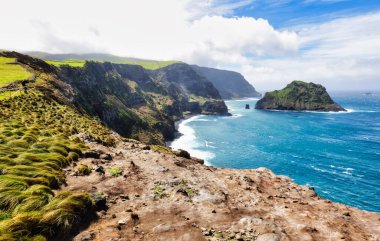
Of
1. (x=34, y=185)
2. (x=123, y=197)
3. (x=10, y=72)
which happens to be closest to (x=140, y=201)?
(x=123, y=197)

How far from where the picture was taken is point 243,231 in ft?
53.9

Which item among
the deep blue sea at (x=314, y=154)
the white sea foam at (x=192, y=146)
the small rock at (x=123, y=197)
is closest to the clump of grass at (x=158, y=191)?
the small rock at (x=123, y=197)

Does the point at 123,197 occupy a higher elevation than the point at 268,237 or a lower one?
lower

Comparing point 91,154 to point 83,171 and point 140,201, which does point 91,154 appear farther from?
point 140,201

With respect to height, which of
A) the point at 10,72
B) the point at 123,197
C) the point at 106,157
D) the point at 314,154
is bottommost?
the point at 314,154

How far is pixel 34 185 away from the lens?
55.3 ft

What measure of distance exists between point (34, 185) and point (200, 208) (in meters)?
11.4

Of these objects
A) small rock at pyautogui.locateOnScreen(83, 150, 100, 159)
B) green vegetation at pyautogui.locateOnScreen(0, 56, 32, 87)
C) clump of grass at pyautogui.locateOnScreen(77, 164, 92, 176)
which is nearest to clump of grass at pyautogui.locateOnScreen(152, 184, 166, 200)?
clump of grass at pyautogui.locateOnScreen(77, 164, 92, 176)

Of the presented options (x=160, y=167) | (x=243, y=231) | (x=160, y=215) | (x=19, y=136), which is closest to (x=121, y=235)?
(x=160, y=215)

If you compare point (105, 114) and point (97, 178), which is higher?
point (97, 178)

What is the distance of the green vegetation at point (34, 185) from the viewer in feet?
43.8

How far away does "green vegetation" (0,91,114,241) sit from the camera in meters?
13.3

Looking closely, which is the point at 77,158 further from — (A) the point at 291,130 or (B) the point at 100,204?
(A) the point at 291,130

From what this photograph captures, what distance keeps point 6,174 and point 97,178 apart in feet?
21.1
